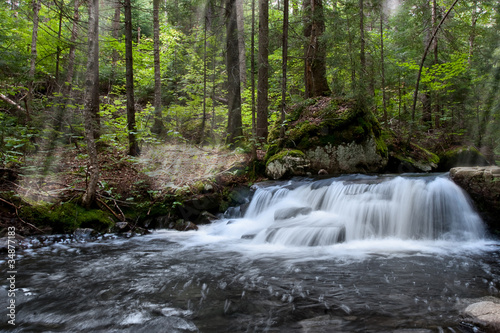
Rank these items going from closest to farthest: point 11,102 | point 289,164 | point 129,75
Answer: point 11,102 < point 129,75 < point 289,164

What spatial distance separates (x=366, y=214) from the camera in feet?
24.1

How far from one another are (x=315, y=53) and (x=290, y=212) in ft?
23.6

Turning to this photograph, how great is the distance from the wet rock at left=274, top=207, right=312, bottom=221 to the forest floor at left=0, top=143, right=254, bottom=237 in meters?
2.54

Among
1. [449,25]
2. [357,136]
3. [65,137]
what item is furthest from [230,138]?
[449,25]

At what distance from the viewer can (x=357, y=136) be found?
1008 cm

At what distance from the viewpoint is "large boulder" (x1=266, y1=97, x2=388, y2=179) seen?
33.3 ft

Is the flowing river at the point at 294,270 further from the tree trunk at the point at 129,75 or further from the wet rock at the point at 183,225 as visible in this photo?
the tree trunk at the point at 129,75

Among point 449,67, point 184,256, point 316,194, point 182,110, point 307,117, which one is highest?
point 449,67

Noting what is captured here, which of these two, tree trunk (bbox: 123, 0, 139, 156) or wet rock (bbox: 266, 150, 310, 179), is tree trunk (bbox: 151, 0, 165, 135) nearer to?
tree trunk (bbox: 123, 0, 139, 156)

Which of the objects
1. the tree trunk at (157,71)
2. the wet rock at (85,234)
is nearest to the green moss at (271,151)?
the tree trunk at (157,71)

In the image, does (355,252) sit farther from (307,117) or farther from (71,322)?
(307,117)

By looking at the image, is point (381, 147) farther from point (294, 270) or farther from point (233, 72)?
point (294, 270)

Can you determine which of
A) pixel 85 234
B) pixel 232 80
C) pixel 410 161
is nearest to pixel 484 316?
pixel 85 234

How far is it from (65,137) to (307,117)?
9.52 meters
